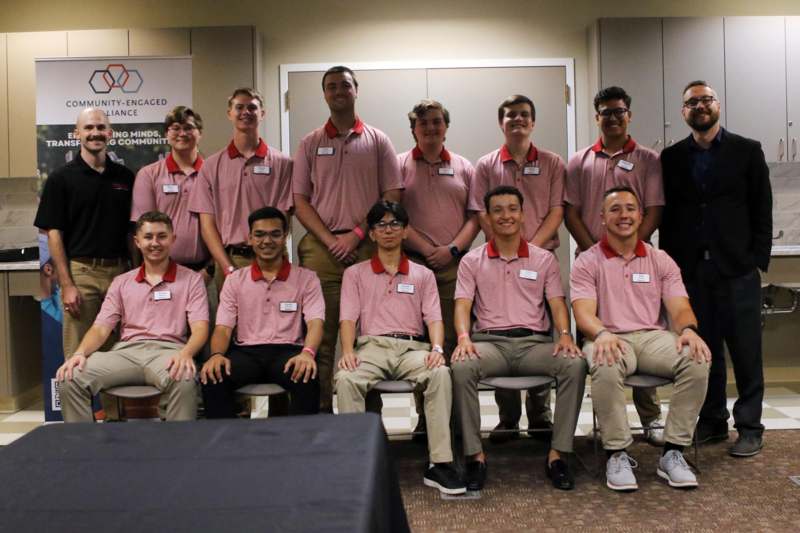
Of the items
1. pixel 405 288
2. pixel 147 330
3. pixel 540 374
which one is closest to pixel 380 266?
pixel 405 288

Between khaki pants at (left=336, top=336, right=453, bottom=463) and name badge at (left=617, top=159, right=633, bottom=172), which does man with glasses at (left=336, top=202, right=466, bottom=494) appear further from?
name badge at (left=617, top=159, right=633, bottom=172)

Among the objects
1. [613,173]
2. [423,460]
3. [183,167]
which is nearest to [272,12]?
[183,167]

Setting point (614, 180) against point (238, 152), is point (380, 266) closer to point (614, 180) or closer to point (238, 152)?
point (238, 152)

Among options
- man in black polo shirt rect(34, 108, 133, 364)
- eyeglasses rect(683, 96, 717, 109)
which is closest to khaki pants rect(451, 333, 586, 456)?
eyeglasses rect(683, 96, 717, 109)

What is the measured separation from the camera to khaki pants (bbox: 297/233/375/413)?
12.6 feet

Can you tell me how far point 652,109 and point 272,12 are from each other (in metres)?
2.72

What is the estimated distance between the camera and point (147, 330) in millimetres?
3602

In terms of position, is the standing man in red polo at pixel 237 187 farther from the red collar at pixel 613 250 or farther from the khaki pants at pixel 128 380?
the red collar at pixel 613 250

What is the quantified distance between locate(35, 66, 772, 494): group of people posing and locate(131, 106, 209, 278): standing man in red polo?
0.4 inches

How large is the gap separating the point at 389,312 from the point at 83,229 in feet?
5.35

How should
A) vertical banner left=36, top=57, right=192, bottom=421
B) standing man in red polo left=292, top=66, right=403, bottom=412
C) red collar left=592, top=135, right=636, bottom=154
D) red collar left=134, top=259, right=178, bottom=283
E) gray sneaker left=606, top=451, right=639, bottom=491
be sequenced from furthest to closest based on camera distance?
vertical banner left=36, top=57, right=192, bottom=421 < red collar left=592, top=135, right=636, bottom=154 < standing man in red polo left=292, top=66, right=403, bottom=412 < red collar left=134, top=259, right=178, bottom=283 < gray sneaker left=606, top=451, right=639, bottom=491

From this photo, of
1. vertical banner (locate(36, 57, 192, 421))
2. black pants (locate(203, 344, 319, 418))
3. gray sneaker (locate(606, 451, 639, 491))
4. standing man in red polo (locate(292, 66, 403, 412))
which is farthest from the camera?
vertical banner (locate(36, 57, 192, 421))

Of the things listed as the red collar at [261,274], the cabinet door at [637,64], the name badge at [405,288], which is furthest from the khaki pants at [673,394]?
the cabinet door at [637,64]

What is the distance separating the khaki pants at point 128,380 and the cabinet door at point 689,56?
360 cm
